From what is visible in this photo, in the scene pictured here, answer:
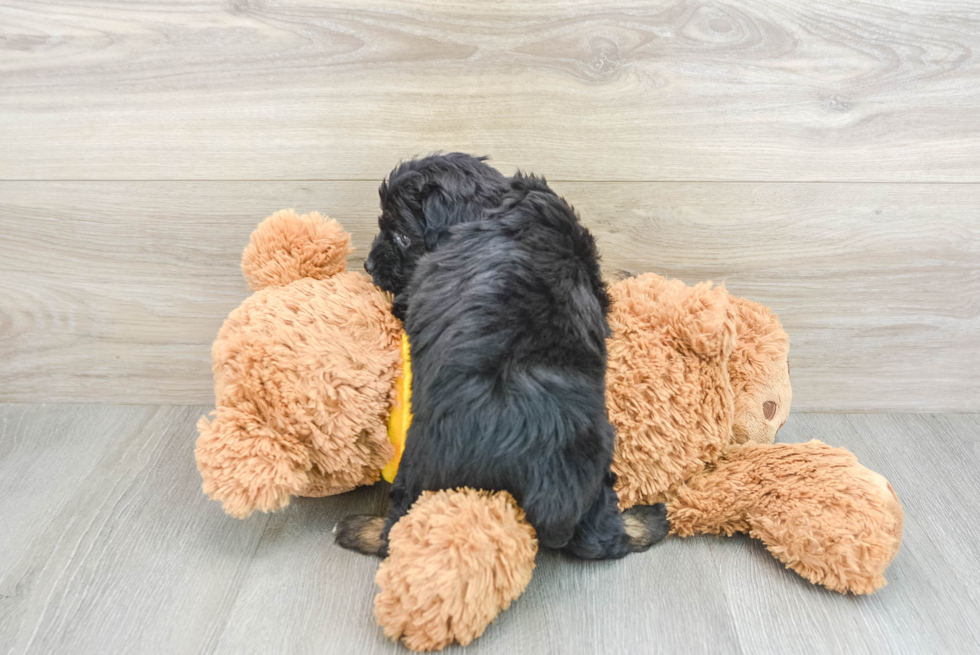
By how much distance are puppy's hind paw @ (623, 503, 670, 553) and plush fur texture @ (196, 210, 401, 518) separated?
0.94ft

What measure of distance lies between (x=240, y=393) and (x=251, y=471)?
83mm

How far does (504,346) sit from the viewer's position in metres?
0.58

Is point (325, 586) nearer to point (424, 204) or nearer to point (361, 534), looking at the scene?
point (361, 534)

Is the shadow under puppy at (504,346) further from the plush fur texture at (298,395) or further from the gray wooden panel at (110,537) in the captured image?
the gray wooden panel at (110,537)

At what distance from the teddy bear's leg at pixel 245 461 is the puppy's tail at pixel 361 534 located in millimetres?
118

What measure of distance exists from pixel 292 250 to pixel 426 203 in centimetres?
19

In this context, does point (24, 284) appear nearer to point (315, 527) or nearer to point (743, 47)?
point (315, 527)

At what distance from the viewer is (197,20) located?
82 cm

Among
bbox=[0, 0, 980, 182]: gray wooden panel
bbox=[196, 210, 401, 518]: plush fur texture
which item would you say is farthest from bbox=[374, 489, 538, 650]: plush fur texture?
bbox=[0, 0, 980, 182]: gray wooden panel

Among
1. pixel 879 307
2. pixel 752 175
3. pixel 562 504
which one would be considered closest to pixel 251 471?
pixel 562 504

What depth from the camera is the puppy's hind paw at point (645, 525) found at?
73 cm

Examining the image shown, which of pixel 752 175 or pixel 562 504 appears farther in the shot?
pixel 752 175

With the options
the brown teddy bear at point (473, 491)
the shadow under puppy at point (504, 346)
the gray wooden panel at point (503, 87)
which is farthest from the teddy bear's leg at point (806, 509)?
the gray wooden panel at point (503, 87)

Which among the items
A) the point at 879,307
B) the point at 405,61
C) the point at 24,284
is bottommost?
the point at 24,284
